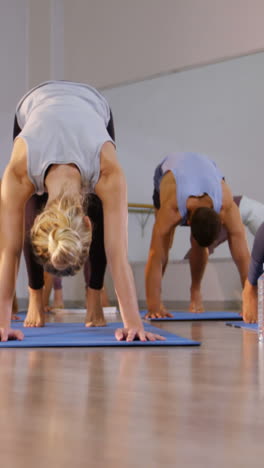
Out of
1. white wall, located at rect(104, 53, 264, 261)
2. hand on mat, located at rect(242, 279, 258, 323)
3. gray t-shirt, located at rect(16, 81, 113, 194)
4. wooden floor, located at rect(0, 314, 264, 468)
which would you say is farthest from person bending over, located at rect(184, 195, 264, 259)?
wooden floor, located at rect(0, 314, 264, 468)

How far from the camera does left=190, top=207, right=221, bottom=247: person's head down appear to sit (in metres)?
3.54

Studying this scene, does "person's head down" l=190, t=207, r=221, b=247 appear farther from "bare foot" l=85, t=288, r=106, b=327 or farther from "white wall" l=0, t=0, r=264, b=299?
"white wall" l=0, t=0, r=264, b=299

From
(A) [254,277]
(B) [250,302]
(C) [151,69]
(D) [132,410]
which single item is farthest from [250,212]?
(D) [132,410]

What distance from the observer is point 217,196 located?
402 centimetres

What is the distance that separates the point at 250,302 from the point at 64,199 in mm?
1226

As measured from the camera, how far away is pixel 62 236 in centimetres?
224

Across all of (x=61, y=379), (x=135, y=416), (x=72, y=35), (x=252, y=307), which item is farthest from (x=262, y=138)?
(x=135, y=416)

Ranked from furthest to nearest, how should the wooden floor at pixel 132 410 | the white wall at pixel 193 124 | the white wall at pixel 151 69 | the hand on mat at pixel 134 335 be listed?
the white wall at pixel 193 124 → the white wall at pixel 151 69 → the hand on mat at pixel 134 335 → the wooden floor at pixel 132 410

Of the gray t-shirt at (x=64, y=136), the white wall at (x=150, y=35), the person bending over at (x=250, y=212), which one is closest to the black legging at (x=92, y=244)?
the gray t-shirt at (x=64, y=136)

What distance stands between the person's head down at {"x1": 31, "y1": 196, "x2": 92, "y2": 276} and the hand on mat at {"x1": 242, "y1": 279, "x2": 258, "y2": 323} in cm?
100

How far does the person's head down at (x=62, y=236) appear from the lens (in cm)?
224

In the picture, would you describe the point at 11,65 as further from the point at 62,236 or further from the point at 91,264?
the point at 62,236

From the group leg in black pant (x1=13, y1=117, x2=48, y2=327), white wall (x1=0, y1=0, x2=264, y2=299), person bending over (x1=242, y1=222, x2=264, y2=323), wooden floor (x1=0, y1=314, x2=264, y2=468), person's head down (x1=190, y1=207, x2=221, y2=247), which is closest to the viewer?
wooden floor (x1=0, y1=314, x2=264, y2=468)

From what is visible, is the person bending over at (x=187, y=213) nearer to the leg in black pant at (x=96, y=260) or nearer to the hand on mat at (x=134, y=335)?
the leg in black pant at (x=96, y=260)
